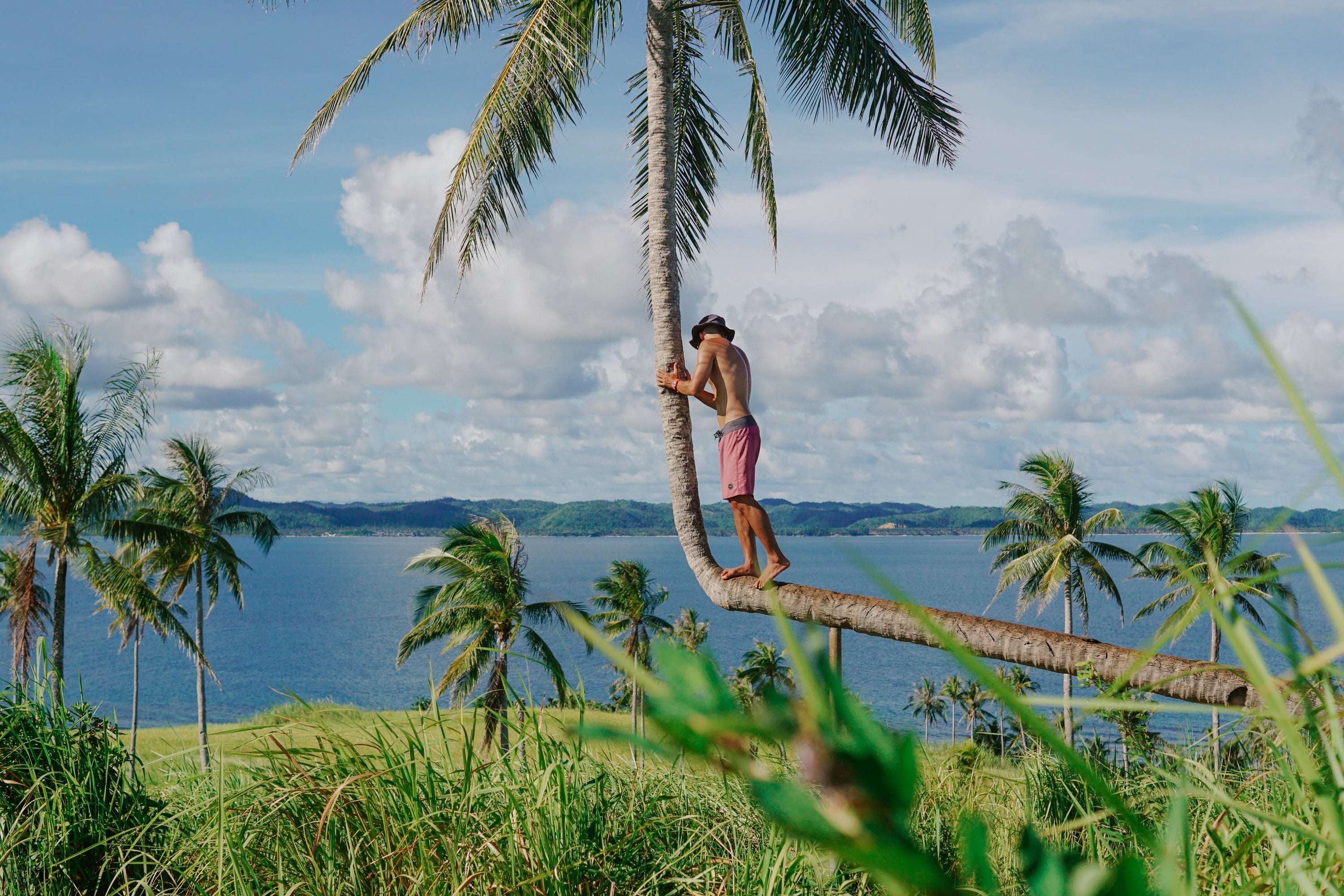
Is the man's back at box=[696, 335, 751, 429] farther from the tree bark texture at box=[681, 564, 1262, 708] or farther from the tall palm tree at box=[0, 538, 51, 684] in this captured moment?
the tall palm tree at box=[0, 538, 51, 684]

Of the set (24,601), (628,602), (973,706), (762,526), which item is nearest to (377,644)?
(973,706)

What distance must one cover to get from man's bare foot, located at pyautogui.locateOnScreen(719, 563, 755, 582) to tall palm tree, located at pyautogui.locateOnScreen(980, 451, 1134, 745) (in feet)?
99.3

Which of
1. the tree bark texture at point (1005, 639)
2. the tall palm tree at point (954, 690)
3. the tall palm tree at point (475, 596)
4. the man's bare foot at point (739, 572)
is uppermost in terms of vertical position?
the man's bare foot at point (739, 572)

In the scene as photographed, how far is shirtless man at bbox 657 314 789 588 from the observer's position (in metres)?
5.95

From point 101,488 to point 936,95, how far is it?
812 inches

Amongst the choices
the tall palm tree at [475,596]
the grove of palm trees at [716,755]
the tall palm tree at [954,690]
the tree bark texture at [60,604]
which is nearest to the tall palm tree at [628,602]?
the tall palm tree at [475,596]

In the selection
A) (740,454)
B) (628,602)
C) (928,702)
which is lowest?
(928,702)

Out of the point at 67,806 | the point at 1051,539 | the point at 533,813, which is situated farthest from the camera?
the point at 1051,539

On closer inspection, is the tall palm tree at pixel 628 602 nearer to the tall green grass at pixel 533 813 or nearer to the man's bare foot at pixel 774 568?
the man's bare foot at pixel 774 568

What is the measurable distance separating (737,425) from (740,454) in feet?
0.64

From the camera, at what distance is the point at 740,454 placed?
19.6ft

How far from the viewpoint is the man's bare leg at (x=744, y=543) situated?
6123mm

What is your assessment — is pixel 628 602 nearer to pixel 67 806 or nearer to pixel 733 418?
pixel 733 418

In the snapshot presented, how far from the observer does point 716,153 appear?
976 cm
